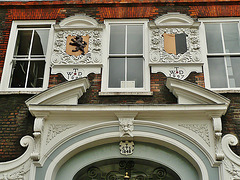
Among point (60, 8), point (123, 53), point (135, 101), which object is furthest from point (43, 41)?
point (135, 101)

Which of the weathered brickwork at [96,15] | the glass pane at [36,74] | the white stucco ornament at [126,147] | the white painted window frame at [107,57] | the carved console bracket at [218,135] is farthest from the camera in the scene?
the glass pane at [36,74]

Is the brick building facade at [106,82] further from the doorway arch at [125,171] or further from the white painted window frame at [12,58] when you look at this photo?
the doorway arch at [125,171]

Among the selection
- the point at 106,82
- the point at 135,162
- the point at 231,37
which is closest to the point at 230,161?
the point at 135,162

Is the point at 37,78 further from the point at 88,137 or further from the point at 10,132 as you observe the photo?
the point at 88,137

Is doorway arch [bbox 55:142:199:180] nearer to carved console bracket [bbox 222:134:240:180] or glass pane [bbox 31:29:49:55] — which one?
carved console bracket [bbox 222:134:240:180]

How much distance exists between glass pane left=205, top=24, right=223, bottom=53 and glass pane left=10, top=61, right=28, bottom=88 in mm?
5062

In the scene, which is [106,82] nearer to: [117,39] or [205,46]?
[117,39]

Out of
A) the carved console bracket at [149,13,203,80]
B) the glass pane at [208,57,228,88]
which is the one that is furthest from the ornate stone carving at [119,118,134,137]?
the glass pane at [208,57,228,88]

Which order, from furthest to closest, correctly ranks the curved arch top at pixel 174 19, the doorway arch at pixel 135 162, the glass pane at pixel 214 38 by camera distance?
the curved arch top at pixel 174 19 → the glass pane at pixel 214 38 → the doorway arch at pixel 135 162

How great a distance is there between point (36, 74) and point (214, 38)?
497cm

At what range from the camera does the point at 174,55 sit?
938cm

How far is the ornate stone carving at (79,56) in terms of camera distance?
944 centimetres

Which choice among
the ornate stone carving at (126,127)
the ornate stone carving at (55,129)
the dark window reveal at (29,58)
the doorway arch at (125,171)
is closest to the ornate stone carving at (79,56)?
the dark window reveal at (29,58)

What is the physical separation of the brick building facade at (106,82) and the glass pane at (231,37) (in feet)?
0.33
